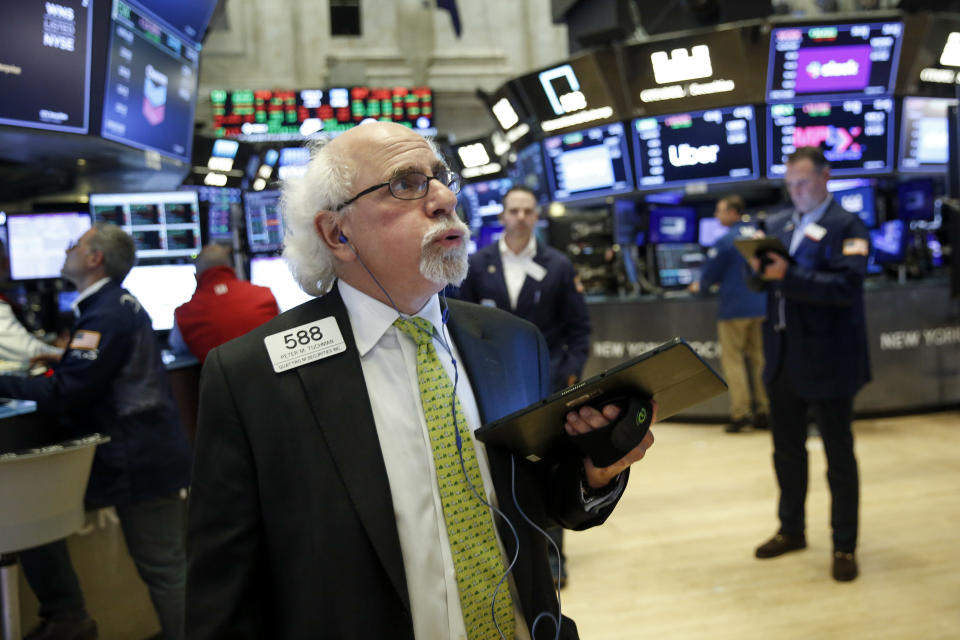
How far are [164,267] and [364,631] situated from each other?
409 centimetres

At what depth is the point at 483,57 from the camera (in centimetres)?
1364

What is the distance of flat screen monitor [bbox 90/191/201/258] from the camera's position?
4.84 m

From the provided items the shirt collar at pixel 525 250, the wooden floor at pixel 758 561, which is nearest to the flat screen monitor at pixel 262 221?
the shirt collar at pixel 525 250

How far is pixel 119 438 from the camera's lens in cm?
283

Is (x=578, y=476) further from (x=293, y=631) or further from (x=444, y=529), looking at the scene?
(x=293, y=631)

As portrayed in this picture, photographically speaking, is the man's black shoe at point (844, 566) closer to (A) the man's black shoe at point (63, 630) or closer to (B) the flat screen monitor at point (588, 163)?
(A) the man's black shoe at point (63, 630)

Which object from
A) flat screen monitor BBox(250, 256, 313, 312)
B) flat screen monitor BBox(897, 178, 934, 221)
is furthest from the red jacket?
flat screen monitor BBox(897, 178, 934, 221)

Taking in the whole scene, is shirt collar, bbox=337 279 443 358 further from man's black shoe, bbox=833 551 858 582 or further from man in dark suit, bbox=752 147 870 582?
man's black shoe, bbox=833 551 858 582

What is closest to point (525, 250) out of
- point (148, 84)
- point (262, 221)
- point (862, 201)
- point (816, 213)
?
point (816, 213)

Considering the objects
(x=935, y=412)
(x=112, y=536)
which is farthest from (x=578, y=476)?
(x=935, y=412)

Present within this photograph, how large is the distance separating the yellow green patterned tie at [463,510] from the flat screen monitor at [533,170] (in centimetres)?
622

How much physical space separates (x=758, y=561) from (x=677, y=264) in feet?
14.4

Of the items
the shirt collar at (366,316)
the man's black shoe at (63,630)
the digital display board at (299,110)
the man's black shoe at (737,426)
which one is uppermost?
the digital display board at (299,110)

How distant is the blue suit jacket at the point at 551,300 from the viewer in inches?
145
